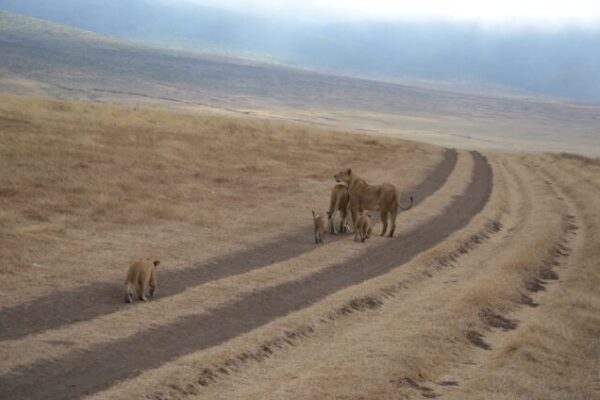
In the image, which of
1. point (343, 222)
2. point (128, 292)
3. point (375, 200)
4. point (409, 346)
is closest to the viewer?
point (409, 346)

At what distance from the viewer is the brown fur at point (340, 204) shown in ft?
78.2

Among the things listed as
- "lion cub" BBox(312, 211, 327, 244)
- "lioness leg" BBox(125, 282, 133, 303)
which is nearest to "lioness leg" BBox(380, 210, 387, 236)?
"lion cub" BBox(312, 211, 327, 244)

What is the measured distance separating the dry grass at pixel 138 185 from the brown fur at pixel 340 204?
1.17 m

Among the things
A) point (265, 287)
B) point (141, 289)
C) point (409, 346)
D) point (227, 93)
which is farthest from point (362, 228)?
point (227, 93)

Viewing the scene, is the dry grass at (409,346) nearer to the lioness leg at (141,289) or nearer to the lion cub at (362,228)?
the lion cub at (362,228)

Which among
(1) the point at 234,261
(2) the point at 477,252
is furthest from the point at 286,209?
(1) the point at 234,261

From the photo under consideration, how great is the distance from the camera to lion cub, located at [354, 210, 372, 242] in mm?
22812

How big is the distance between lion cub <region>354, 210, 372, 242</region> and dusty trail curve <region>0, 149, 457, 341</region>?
1.17 meters

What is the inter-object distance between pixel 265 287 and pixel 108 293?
9.59 feet

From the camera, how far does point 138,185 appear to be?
92.6ft

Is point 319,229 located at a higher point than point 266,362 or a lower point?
higher

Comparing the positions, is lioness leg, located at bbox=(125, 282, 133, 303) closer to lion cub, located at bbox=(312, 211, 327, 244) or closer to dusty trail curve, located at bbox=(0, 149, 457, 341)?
dusty trail curve, located at bbox=(0, 149, 457, 341)

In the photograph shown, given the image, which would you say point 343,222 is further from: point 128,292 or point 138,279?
point 128,292

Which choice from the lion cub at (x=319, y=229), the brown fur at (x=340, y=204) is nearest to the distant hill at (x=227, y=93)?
the brown fur at (x=340, y=204)
